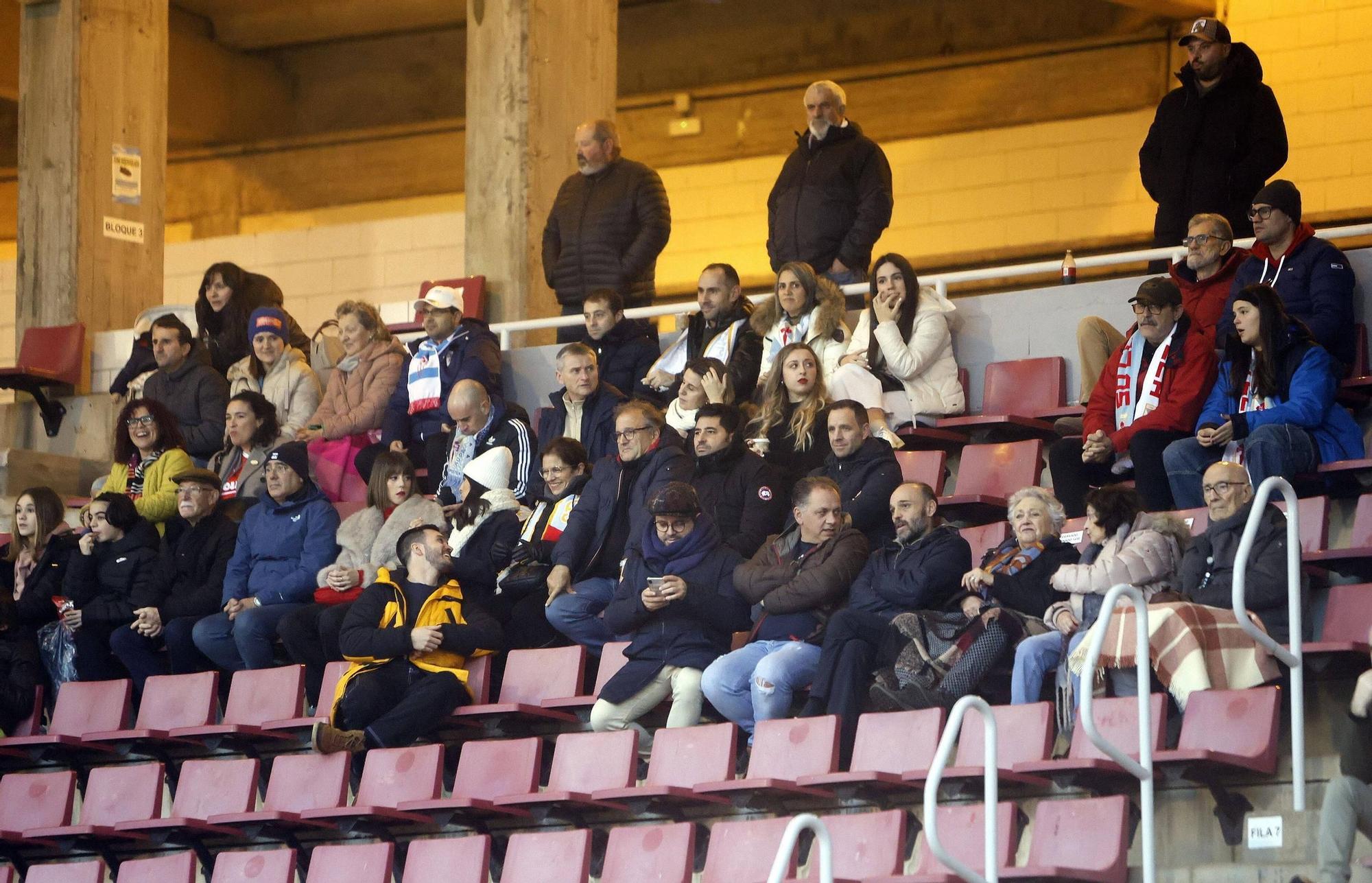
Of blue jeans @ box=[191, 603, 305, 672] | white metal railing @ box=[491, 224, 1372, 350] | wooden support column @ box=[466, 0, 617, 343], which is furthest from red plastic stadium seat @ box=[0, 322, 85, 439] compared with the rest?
blue jeans @ box=[191, 603, 305, 672]

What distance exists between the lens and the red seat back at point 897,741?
5262 millimetres

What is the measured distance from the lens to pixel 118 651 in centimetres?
720

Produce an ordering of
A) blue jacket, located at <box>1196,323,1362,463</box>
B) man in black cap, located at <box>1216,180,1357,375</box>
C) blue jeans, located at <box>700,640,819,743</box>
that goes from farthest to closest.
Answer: man in black cap, located at <box>1216,180,1357,375</box>
blue jacket, located at <box>1196,323,1362,463</box>
blue jeans, located at <box>700,640,819,743</box>

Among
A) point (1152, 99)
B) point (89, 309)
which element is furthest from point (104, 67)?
point (1152, 99)

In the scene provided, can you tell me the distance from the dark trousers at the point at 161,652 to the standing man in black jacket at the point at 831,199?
95.8 inches

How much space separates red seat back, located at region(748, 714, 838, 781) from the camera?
538 cm

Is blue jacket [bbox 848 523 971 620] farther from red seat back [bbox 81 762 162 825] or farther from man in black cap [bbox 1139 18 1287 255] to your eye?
red seat back [bbox 81 762 162 825]

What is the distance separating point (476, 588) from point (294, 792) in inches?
32.4

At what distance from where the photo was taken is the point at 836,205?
7805mm

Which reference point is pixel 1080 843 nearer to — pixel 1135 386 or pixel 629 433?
pixel 1135 386

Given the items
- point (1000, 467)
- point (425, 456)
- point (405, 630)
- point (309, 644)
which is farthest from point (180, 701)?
point (1000, 467)

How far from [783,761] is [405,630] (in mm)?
1379

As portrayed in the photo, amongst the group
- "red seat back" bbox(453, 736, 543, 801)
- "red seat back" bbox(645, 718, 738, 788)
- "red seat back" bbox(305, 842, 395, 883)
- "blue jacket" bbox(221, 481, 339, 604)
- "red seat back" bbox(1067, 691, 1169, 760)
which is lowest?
"red seat back" bbox(305, 842, 395, 883)

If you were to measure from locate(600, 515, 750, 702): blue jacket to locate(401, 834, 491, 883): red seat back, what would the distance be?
1.81ft
